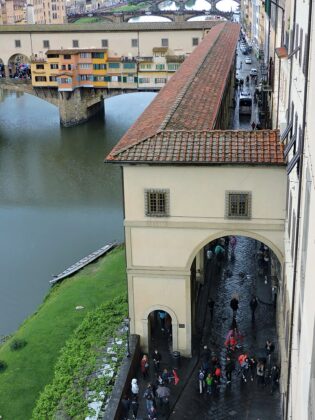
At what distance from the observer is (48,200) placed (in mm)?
45406

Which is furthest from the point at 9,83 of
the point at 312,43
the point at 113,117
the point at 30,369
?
the point at 312,43

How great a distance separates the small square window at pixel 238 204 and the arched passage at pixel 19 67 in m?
60.3

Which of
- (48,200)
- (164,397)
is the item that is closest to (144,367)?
(164,397)

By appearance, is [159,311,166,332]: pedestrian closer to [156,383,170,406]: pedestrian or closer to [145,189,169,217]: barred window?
[156,383,170,406]: pedestrian

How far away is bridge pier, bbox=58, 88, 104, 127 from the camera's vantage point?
68125 mm

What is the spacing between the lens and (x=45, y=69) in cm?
6894

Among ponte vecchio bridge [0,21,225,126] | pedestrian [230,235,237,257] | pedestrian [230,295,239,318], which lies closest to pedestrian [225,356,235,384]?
pedestrian [230,295,239,318]

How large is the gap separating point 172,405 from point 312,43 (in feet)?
40.0

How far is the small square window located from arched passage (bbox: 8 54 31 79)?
2376 inches

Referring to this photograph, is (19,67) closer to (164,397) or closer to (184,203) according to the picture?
(184,203)

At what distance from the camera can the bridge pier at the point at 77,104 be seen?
6812 centimetres

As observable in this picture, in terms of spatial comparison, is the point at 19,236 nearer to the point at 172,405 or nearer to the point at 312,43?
the point at 172,405

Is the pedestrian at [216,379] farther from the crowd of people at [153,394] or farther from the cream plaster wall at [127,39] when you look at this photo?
the cream plaster wall at [127,39]

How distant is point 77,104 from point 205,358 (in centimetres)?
5087
